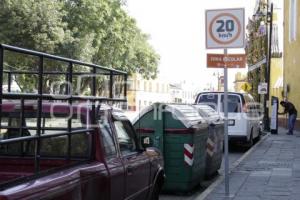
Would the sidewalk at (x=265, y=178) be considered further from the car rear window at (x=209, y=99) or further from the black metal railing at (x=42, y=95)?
the black metal railing at (x=42, y=95)

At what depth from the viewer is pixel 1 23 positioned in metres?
31.5

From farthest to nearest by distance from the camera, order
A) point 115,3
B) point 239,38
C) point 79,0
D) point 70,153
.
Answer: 1. point 115,3
2. point 79,0
3. point 239,38
4. point 70,153

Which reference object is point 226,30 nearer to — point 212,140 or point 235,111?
point 212,140

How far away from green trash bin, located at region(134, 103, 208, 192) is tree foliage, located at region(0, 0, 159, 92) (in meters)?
23.0

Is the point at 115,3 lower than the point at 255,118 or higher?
higher

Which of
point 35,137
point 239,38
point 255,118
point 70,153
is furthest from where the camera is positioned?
point 255,118

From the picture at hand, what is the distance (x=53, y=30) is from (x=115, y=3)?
10132mm

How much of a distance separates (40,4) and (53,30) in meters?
1.74

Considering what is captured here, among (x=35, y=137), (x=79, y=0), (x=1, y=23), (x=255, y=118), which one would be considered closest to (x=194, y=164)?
(x=35, y=137)

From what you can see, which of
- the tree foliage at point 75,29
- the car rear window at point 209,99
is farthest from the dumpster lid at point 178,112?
the tree foliage at point 75,29

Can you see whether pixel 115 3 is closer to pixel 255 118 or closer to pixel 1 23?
pixel 1 23

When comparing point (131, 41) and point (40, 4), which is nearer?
point (40, 4)

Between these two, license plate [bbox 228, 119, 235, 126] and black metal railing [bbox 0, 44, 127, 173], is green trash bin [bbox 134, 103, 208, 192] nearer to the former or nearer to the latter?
black metal railing [bbox 0, 44, 127, 173]

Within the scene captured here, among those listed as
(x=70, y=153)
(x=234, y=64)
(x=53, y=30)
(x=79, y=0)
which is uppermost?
(x=79, y=0)
